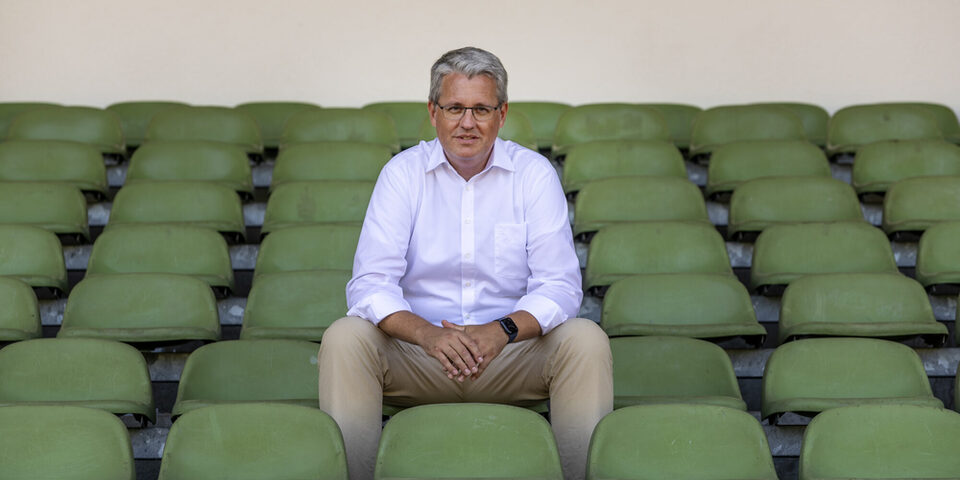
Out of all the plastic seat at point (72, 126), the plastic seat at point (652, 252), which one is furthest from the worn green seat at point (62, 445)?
the plastic seat at point (72, 126)

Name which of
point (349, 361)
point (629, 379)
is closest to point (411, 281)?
point (349, 361)

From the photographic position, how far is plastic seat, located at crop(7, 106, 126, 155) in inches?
223

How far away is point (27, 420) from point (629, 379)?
1.56 m

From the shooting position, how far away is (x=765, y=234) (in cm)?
436

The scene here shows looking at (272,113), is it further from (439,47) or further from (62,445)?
(62,445)

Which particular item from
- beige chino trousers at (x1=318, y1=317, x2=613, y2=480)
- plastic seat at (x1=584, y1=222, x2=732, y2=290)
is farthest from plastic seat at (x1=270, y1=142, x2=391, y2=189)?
beige chino trousers at (x1=318, y1=317, x2=613, y2=480)

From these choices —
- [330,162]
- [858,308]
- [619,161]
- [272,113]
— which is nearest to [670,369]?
[858,308]

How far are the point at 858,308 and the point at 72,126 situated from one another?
3722 millimetres

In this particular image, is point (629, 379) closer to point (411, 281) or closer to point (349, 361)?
point (411, 281)

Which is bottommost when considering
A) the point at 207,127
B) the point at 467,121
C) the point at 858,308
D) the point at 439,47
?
the point at 858,308

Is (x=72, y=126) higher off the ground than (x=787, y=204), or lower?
higher

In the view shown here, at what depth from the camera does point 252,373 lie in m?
3.31

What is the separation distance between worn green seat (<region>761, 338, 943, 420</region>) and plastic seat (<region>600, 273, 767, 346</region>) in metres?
0.38

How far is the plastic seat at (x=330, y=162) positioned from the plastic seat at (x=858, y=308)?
1983mm
